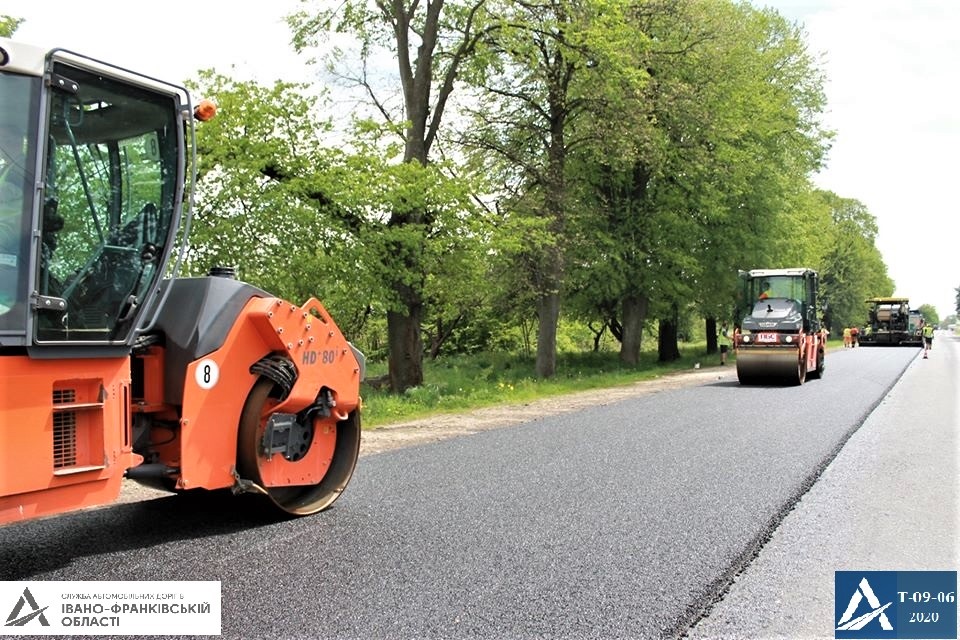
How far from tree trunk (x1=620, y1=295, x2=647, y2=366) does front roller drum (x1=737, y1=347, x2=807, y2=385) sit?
9113 millimetres

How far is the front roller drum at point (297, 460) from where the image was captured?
5.04 metres

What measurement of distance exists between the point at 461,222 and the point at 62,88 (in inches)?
518

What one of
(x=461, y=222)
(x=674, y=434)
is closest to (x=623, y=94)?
(x=461, y=222)

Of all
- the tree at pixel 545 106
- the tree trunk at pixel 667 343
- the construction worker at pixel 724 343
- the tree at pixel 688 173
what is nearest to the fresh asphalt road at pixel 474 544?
the tree at pixel 545 106

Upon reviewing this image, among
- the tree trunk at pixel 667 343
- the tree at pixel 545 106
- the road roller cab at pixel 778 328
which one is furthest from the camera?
the tree trunk at pixel 667 343

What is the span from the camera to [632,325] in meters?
26.6

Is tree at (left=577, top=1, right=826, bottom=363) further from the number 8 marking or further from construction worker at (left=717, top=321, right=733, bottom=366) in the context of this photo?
the number 8 marking

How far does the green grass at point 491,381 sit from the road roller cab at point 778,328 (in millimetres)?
3669

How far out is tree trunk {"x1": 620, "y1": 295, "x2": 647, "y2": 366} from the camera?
2636 cm

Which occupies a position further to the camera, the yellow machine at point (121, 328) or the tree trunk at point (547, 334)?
the tree trunk at point (547, 334)

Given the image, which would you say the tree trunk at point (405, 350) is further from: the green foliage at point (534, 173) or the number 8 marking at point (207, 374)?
the number 8 marking at point (207, 374)

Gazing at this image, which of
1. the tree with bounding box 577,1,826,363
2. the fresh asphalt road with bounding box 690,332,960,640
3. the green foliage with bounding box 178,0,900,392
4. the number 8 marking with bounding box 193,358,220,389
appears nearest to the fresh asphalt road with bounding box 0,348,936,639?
the fresh asphalt road with bounding box 690,332,960,640

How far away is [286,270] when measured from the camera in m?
15.0

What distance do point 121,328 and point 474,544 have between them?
7.78 feet
